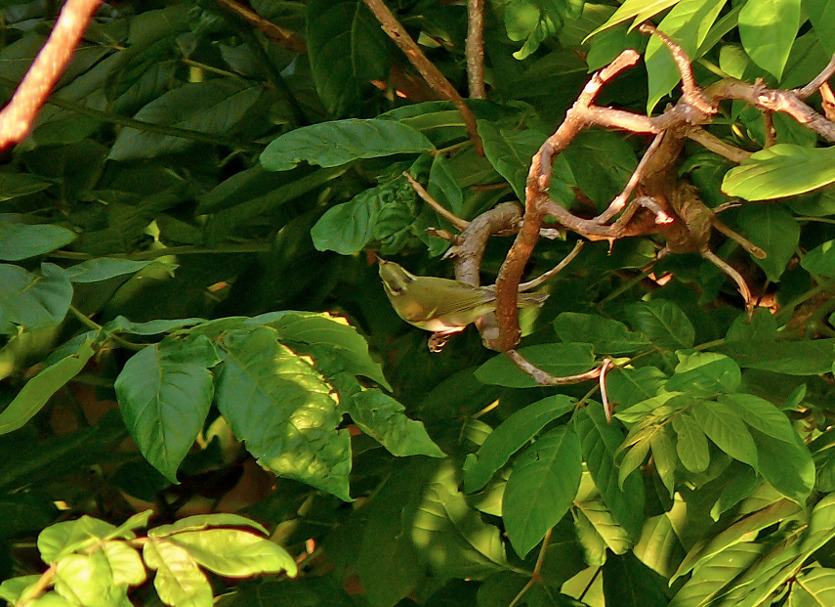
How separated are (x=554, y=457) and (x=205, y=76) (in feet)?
2.22

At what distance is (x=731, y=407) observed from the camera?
1.66 feet

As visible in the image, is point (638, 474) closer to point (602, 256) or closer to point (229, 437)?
point (602, 256)

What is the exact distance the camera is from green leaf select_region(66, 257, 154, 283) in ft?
1.92

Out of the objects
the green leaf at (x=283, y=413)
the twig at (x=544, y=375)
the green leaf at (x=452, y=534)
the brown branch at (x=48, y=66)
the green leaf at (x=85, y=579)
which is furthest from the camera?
the green leaf at (x=452, y=534)

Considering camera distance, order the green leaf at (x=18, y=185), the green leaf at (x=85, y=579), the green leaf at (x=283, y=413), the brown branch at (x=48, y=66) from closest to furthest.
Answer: the brown branch at (x=48, y=66) → the green leaf at (x=85, y=579) → the green leaf at (x=283, y=413) → the green leaf at (x=18, y=185)

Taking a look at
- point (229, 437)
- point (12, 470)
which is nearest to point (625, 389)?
point (12, 470)

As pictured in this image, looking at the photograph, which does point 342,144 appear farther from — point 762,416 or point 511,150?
point 762,416

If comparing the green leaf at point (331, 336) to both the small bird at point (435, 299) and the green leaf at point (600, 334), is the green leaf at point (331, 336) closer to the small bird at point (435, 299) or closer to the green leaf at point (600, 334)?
the small bird at point (435, 299)

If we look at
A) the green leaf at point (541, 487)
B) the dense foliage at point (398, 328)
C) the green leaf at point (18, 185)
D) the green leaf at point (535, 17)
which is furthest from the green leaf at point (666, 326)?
the green leaf at point (18, 185)

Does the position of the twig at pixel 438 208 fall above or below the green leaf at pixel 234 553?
above

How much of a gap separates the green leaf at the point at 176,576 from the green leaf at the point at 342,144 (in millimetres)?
280

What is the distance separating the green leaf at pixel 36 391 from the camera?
465 millimetres

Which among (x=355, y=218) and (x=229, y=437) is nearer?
(x=355, y=218)

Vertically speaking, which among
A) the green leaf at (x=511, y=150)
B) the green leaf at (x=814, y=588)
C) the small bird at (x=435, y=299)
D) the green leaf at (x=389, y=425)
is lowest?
the green leaf at (x=814, y=588)
